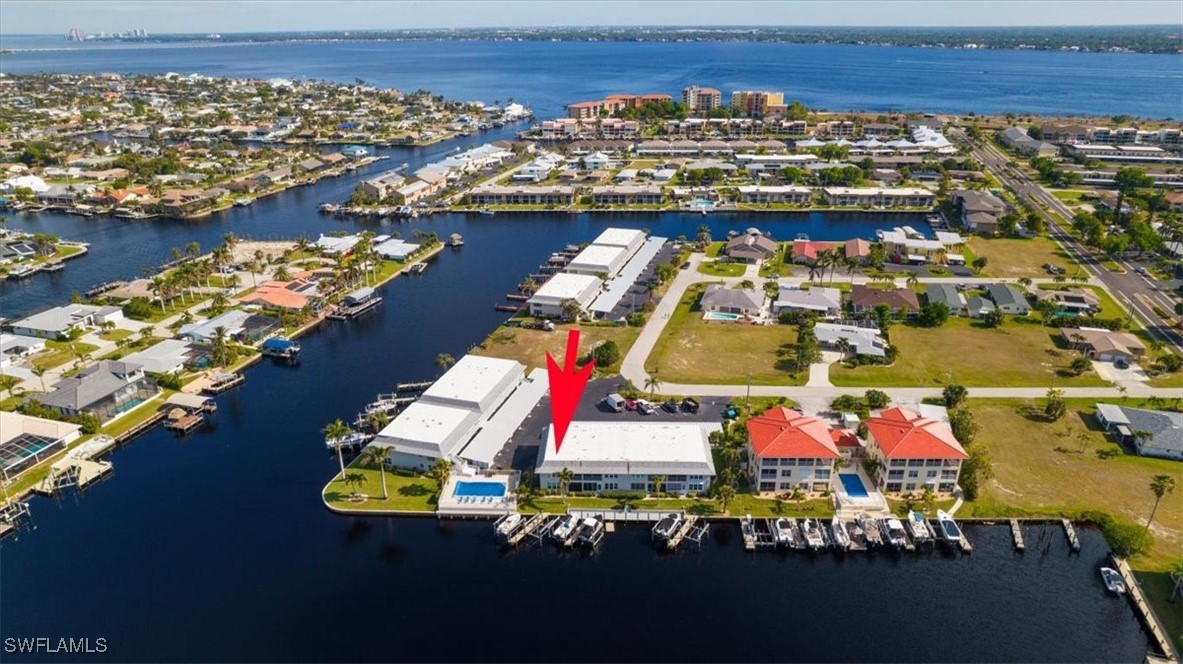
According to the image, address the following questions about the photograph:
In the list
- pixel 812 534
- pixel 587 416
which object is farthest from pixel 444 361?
pixel 812 534

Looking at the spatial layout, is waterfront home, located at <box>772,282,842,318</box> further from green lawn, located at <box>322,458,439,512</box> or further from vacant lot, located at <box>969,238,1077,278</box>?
green lawn, located at <box>322,458,439,512</box>

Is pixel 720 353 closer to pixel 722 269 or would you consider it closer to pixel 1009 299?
pixel 722 269

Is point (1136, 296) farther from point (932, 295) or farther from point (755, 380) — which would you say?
point (755, 380)

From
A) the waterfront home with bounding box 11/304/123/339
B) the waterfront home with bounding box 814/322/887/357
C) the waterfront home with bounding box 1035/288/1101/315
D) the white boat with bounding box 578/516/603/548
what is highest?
the waterfront home with bounding box 1035/288/1101/315

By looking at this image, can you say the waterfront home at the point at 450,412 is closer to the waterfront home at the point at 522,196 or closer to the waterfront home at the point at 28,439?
the waterfront home at the point at 28,439

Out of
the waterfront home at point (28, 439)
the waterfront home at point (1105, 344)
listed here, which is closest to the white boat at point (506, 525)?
the waterfront home at point (28, 439)

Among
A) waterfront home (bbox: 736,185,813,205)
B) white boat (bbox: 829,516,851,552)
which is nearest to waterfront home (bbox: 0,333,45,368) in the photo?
white boat (bbox: 829,516,851,552)

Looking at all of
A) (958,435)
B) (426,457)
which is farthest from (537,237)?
(958,435)
